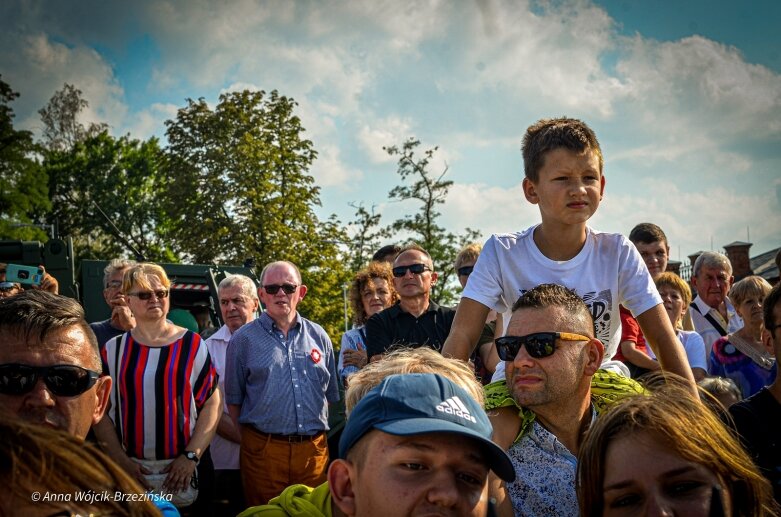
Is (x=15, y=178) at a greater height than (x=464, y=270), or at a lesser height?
greater

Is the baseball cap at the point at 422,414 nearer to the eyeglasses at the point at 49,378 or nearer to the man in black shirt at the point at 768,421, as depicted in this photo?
the eyeglasses at the point at 49,378

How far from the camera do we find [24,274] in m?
5.40

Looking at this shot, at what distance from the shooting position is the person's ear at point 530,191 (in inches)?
126

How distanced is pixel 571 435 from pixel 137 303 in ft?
9.98

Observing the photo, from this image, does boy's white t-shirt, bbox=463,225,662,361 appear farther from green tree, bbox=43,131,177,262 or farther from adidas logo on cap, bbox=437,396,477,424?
green tree, bbox=43,131,177,262

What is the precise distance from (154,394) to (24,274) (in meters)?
2.02

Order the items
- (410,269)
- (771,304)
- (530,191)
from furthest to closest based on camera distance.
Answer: (410,269)
(530,191)
(771,304)

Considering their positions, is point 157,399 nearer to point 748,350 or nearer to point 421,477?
point 421,477

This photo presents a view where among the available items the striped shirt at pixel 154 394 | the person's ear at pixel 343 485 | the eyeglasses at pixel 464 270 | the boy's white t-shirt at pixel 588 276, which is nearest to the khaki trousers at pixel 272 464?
the striped shirt at pixel 154 394

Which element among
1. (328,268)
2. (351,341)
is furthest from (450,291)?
(351,341)

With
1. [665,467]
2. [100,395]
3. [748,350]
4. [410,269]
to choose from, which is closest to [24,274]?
[410,269]

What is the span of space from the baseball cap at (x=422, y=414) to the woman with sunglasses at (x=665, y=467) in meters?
0.38

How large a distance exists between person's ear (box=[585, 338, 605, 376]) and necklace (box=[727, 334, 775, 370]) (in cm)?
295

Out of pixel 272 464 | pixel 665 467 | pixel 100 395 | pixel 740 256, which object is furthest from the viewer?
pixel 740 256
